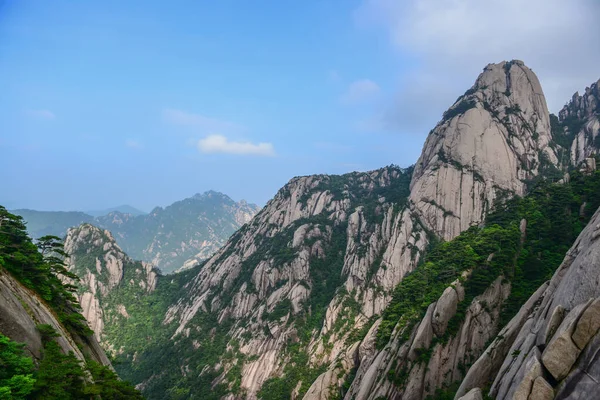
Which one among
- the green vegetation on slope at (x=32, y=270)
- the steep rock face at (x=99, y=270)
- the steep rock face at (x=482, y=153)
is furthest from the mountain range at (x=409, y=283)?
the green vegetation on slope at (x=32, y=270)

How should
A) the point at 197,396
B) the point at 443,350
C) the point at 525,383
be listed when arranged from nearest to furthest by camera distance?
the point at 525,383 → the point at 443,350 → the point at 197,396

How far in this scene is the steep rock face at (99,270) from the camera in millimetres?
119188

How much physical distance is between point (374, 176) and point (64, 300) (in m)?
124

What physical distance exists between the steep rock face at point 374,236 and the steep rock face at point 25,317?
162ft

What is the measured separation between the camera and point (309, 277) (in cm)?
9381

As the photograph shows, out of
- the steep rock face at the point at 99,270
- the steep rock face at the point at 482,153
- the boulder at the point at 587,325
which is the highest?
the steep rock face at the point at 482,153

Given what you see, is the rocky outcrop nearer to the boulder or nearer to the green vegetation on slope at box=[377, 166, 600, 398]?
the green vegetation on slope at box=[377, 166, 600, 398]

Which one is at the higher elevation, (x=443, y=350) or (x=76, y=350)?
(x=76, y=350)

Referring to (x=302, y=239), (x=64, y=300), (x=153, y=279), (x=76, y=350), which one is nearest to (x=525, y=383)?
(x=76, y=350)

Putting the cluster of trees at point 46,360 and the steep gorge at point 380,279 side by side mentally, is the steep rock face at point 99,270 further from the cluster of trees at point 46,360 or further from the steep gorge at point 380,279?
the cluster of trees at point 46,360

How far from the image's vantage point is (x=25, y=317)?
859 inches

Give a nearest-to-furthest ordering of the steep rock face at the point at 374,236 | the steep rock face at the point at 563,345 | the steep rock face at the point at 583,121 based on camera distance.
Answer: the steep rock face at the point at 563,345, the steep rock face at the point at 374,236, the steep rock face at the point at 583,121

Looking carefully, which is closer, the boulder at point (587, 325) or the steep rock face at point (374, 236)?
the boulder at point (587, 325)

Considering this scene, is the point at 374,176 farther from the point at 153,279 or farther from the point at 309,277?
the point at 153,279
